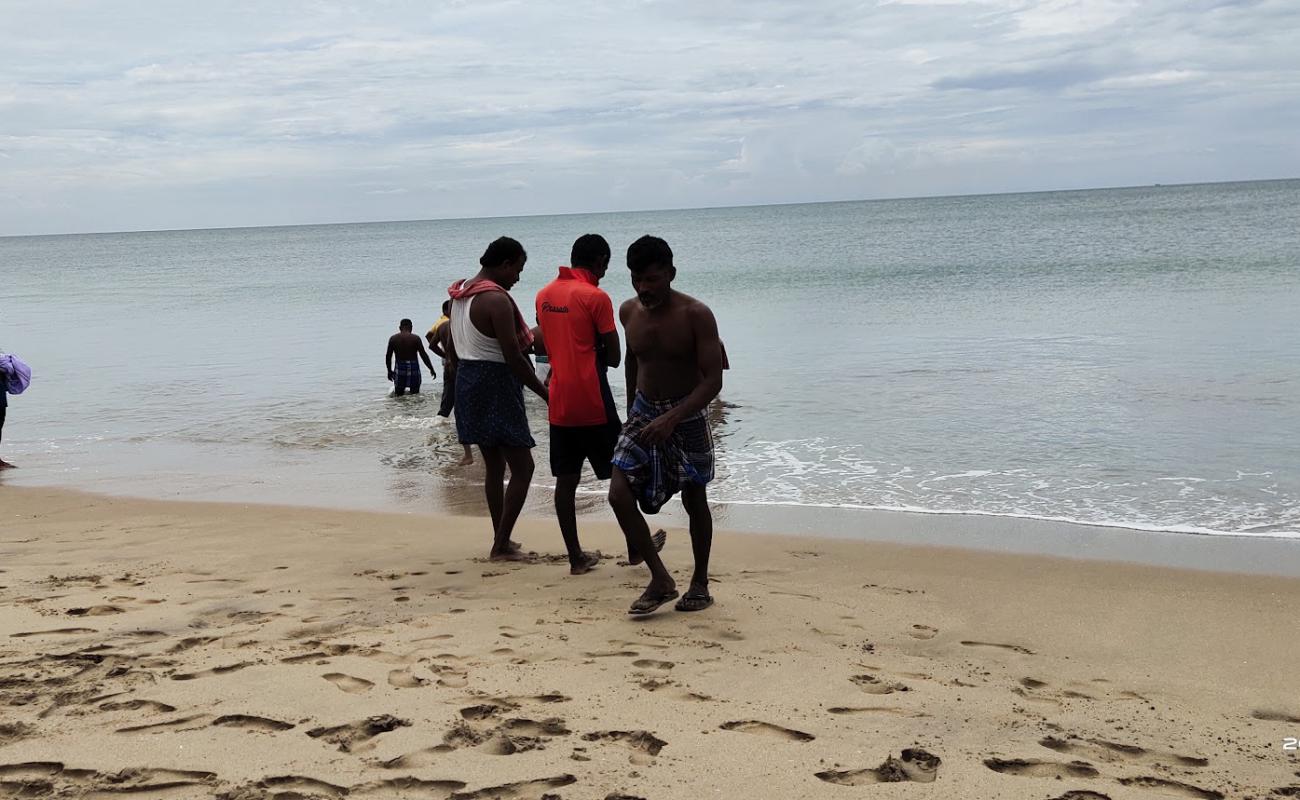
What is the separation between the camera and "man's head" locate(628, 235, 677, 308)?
4535 mm

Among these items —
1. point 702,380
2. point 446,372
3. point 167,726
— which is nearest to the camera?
point 167,726

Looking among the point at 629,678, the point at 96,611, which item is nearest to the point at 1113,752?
the point at 629,678

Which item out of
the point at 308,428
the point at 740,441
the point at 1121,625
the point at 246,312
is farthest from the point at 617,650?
the point at 246,312

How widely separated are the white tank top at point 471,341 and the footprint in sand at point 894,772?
3.07m

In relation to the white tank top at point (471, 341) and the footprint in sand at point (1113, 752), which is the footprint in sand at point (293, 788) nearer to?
the footprint in sand at point (1113, 752)

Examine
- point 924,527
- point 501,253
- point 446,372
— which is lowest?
point 924,527

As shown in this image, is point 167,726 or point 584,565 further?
point 584,565

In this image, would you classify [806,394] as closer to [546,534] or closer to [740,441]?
[740,441]

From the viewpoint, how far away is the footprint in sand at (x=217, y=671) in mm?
3949

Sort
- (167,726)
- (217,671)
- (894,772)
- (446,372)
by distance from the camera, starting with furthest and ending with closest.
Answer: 1. (446,372)
2. (217,671)
3. (167,726)
4. (894,772)

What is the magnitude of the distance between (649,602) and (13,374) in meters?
7.85

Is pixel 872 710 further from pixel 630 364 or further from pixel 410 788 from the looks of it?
pixel 630 364

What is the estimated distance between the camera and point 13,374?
10.0m

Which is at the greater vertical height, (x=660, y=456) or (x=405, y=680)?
(x=660, y=456)
